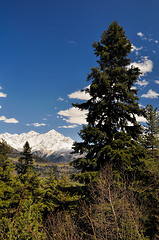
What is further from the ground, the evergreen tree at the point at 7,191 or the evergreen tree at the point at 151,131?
the evergreen tree at the point at 151,131

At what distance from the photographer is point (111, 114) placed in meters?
11.6

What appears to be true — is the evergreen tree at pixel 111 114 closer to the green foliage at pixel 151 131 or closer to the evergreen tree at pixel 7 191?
the green foliage at pixel 151 131

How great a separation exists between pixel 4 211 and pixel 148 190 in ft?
45.8

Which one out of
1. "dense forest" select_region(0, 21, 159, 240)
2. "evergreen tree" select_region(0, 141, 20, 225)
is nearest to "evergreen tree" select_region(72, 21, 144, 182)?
"dense forest" select_region(0, 21, 159, 240)

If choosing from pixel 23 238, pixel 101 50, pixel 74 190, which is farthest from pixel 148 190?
pixel 101 50

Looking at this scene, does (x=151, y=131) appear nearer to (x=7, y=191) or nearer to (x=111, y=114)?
(x=111, y=114)

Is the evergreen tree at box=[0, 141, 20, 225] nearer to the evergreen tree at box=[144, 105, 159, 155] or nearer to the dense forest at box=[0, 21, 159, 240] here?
the dense forest at box=[0, 21, 159, 240]

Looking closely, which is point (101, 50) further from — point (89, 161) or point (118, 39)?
point (89, 161)

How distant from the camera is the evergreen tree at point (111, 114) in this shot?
32.6 ft

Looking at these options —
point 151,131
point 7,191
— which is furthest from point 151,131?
point 7,191

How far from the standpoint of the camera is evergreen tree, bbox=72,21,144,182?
32.6 feet

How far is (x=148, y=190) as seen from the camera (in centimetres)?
983

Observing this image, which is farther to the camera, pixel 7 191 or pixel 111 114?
pixel 7 191

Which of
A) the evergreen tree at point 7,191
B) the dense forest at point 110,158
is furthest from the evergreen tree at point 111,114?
the evergreen tree at point 7,191
